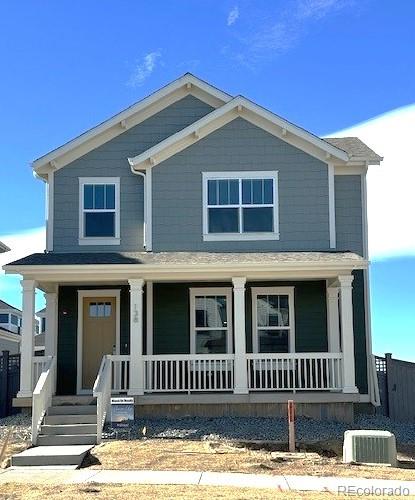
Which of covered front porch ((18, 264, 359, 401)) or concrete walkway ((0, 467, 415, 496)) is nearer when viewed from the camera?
concrete walkway ((0, 467, 415, 496))

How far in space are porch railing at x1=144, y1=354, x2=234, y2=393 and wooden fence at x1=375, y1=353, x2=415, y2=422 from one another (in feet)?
13.3

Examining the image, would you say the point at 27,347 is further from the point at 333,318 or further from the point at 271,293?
the point at 333,318

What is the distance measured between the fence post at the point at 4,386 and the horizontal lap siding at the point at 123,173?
3.30 metres

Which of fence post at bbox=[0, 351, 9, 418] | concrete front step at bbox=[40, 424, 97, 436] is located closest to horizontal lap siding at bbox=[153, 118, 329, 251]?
fence post at bbox=[0, 351, 9, 418]

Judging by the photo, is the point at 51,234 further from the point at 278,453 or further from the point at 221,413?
the point at 278,453

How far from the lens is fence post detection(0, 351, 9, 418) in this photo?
61.0 ft

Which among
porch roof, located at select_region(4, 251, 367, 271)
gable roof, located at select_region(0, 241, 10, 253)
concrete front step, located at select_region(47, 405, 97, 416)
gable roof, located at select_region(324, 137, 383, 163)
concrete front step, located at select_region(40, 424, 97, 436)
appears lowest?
concrete front step, located at select_region(40, 424, 97, 436)

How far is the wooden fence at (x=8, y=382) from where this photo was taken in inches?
734

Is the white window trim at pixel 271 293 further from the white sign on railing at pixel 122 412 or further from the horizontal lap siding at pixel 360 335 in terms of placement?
the white sign on railing at pixel 122 412

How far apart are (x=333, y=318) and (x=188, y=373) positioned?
394 centimetres

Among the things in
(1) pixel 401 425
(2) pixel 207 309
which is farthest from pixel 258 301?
(1) pixel 401 425

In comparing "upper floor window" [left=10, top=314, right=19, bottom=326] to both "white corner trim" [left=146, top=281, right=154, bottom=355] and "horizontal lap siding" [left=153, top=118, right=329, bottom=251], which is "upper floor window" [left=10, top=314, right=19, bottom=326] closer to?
"white corner trim" [left=146, top=281, right=154, bottom=355]

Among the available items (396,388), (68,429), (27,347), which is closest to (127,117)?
(27,347)

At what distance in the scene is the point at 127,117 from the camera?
18625 millimetres
